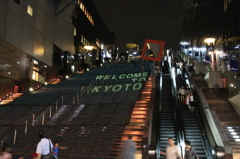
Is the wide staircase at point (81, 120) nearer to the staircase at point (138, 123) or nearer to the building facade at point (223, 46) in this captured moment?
the staircase at point (138, 123)

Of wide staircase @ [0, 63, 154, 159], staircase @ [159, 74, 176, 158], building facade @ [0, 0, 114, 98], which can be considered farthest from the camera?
building facade @ [0, 0, 114, 98]

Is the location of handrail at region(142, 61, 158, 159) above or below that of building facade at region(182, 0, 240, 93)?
below

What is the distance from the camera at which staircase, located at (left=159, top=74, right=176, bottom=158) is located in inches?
482

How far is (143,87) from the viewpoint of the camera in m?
21.4

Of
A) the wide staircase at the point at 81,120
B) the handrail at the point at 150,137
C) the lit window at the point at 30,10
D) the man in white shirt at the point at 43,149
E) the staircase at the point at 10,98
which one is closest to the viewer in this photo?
the man in white shirt at the point at 43,149

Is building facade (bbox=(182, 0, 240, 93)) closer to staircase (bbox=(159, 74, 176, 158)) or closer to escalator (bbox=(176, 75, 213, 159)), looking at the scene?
staircase (bbox=(159, 74, 176, 158))

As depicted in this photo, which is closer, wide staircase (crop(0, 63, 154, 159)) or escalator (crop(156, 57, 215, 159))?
wide staircase (crop(0, 63, 154, 159))

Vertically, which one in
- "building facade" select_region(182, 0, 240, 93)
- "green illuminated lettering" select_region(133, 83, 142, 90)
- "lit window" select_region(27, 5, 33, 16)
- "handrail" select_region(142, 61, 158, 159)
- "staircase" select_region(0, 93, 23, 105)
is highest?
"lit window" select_region(27, 5, 33, 16)

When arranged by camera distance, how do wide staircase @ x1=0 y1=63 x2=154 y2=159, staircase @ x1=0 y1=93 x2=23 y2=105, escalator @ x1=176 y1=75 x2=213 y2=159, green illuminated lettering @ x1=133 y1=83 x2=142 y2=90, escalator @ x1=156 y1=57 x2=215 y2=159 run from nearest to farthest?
escalator @ x1=176 y1=75 x2=213 y2=159 → wide staircase @ x1=0 y1=63 x2=154 y2=159 → escalator @ x1=156 y1=57 x2=215 y2=159 → staircase @ x1=0 y1=93 x2=23 y2=105 → green illuminated lettering @ x1=133 y1=83 x2=142 y2=90

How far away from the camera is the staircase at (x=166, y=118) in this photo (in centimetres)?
1225

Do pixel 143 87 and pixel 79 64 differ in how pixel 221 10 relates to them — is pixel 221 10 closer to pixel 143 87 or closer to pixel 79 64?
pixel 143 87

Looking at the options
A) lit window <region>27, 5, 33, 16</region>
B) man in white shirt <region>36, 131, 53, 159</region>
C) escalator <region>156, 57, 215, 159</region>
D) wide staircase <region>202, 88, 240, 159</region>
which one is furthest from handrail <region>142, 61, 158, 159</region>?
lit window <region>27, 5, 33, 16</region>

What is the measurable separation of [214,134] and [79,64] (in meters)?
31.9

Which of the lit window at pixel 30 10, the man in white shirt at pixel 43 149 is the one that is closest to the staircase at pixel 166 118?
the man in white shirt at pixel 43 149
